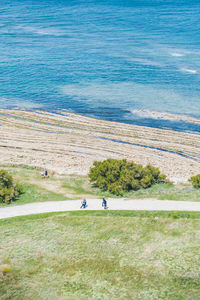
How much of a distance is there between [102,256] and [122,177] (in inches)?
447

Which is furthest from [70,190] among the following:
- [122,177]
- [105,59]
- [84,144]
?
[105,59]

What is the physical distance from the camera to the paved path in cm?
3080

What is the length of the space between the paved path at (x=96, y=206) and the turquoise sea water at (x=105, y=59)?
24.3m

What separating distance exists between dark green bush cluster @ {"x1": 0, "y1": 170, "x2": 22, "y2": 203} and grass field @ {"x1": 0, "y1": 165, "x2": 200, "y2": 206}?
0.65 meters

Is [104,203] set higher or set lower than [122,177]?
lower

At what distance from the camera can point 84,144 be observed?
161 feet

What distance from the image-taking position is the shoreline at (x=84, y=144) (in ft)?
145

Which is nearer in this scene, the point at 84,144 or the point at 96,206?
the point at 96,206

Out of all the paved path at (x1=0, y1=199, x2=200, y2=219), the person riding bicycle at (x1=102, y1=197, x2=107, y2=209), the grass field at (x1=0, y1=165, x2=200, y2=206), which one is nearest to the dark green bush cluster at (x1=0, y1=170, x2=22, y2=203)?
the grass field at (x1=0, y1=165, x2=200, y2=206)

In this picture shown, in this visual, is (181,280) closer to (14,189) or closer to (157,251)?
(157,251)

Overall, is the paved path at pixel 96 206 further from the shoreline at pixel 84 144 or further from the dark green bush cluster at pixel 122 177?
the shoreline at pixel 84 144

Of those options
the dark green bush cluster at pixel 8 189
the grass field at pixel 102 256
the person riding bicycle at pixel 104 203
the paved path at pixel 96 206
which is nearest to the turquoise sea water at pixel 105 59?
the paved path at pixel 96 206

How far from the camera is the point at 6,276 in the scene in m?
23.4

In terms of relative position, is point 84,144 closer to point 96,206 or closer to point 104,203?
point 96,206
